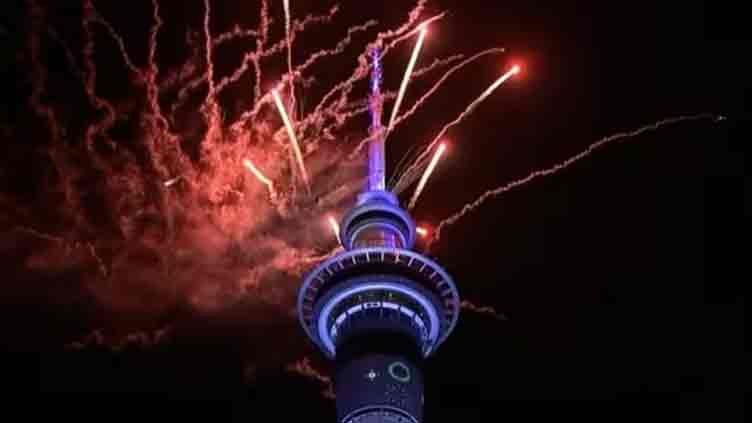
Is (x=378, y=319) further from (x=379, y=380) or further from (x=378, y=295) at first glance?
(x=379, y=380)

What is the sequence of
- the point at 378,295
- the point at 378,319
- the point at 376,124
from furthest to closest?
1. the point at 378,295
2. the point at 378,319
3. the point at 376,124

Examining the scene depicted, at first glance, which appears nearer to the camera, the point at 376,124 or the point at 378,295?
the point at 376,124

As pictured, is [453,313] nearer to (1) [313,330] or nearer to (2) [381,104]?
(1) [313,330]

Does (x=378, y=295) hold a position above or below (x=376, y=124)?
below

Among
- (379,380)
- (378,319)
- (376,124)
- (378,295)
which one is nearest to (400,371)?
(379,380)

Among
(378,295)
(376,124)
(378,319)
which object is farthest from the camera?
(378,295)

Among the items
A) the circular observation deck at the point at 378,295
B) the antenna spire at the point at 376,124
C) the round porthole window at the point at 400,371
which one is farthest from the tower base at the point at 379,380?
the antenna spire at the point at 376,124

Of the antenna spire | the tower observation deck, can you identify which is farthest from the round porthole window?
the antenna spire

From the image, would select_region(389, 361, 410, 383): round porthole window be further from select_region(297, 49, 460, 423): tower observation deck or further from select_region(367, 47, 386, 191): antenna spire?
select_region(367, 47, 386, 191): antenna spire
